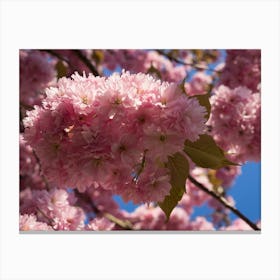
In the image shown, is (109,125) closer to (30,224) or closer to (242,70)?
(30,224)

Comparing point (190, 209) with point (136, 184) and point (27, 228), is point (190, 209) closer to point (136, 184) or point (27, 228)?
point (27, 228)

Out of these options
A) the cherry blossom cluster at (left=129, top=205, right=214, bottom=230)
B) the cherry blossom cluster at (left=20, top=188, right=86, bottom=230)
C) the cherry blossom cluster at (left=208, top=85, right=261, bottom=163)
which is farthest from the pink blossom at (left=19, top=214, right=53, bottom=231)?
the cherry blossom cluster at (left=129, top=205, right=214, bottom=230)

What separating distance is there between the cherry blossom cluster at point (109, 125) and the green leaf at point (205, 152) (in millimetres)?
211

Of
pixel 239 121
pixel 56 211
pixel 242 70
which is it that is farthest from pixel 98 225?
pixel 242 70

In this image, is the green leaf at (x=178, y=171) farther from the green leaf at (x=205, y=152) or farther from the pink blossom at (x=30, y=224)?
the pink blossom at (x=30, y=224)

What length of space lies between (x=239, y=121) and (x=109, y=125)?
4.00 ft

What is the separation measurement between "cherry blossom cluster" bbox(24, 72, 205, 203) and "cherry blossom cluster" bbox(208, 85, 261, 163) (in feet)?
3.70

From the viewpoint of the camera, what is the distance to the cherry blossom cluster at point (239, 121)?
218 cm

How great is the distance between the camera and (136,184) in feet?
3.83

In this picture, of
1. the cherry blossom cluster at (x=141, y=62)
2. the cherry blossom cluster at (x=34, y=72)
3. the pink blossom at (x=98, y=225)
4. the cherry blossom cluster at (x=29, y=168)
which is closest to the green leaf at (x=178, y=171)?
the pink blossom at (x=98, y=225)

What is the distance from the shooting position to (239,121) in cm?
218
